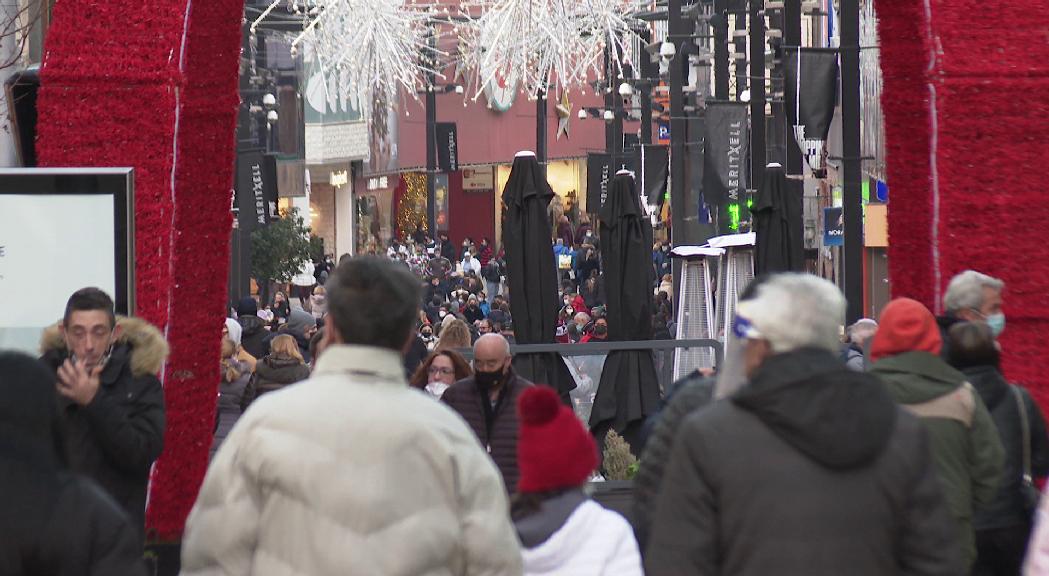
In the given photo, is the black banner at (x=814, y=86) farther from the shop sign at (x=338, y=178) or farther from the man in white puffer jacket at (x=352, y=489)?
the shop sign at (x=338, y=178)

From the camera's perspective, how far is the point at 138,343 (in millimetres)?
6363

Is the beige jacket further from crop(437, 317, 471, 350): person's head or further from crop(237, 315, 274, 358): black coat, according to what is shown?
crop(237, 315, 274, 358): black coat

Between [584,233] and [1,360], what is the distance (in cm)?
5110

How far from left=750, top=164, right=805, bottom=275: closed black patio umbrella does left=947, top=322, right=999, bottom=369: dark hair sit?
10498 mm

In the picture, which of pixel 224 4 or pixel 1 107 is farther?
pixel 1 107

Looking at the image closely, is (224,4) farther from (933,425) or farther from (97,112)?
(933,425)

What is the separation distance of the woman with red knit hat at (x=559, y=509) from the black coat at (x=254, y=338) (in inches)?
441

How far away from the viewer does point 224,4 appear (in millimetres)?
9102

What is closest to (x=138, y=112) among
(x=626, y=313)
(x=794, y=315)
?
(x=794, y=315)

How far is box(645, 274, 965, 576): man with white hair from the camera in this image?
3.90m

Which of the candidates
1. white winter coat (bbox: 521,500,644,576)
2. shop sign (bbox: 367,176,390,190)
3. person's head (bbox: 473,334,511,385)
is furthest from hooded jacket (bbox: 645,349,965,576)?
shop sign (bbox: 367,176,390,190)

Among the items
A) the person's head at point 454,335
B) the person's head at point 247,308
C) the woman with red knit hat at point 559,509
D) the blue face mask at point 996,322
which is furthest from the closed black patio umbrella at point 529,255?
the woman with red knit hat at point 559,509

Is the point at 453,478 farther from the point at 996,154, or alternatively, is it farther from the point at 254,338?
the point at 254,338

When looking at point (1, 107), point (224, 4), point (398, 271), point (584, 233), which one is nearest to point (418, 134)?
point (584, 233)
